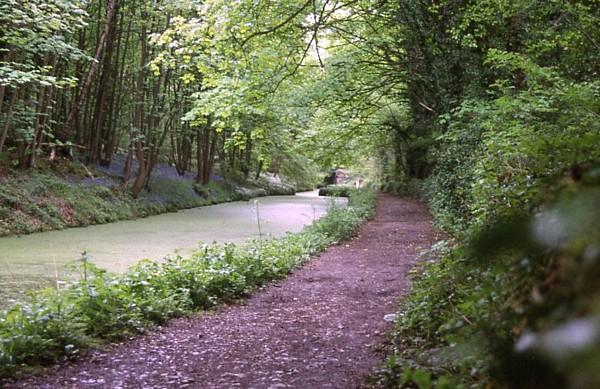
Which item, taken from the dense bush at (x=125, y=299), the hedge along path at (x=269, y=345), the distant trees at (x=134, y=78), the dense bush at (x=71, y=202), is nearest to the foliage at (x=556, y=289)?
the hedge along path at (x=269, y=345)

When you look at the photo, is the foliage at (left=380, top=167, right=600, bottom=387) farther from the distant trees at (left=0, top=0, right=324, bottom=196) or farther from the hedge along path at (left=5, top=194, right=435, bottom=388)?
the distant trees at (left=0, top=0, right=324, bottom=196)

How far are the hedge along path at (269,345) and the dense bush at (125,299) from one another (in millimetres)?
206

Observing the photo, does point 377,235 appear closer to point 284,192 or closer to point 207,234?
point 207,234

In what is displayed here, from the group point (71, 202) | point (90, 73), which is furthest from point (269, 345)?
point (90, 73)

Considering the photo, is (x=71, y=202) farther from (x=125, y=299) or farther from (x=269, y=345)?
(x=269, y=345)

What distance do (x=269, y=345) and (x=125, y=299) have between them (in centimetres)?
165

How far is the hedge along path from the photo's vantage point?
3.88 m

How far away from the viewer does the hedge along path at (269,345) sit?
3875 millimetres

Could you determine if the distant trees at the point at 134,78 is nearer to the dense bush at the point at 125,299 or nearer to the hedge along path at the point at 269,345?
the dense bush at the point at 125,299

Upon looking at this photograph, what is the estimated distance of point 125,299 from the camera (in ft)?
17.3

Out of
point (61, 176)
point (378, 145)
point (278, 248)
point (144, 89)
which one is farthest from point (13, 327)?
point (378, 145)

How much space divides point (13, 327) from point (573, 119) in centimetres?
603

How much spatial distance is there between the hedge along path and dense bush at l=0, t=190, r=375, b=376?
0.68 feet

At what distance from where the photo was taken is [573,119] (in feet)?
18.4
